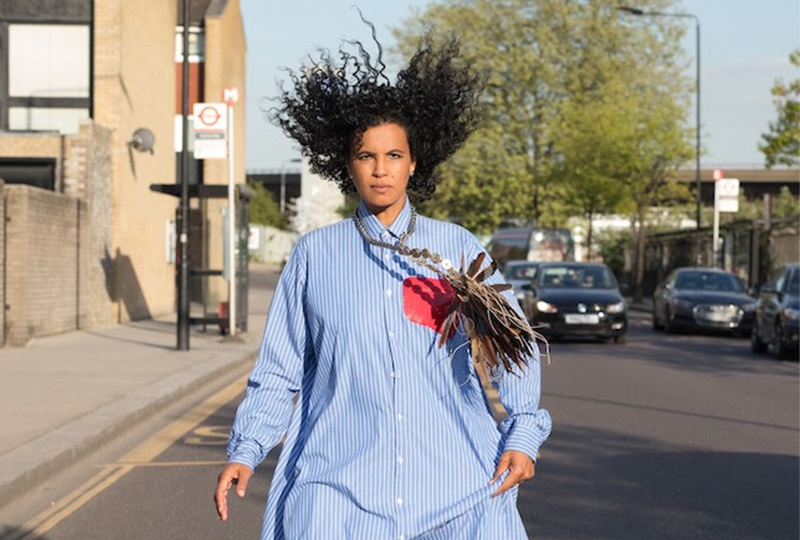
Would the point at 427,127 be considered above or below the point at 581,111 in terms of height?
below

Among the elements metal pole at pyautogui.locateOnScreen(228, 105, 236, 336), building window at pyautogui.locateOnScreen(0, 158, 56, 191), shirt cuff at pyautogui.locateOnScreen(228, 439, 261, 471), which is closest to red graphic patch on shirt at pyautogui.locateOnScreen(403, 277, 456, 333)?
shirt cuff at pyautogui.locateOnScreen(228, 439, 261, 471)

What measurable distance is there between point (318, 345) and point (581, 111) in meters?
51.1

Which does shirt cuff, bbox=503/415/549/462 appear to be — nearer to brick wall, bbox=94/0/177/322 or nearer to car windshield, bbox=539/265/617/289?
car windshield, bbox=539/265/617/289

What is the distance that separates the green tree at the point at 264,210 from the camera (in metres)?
128

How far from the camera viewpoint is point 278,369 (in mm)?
3963

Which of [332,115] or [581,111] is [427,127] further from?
[581,111]

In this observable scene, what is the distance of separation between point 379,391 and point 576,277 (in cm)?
2436

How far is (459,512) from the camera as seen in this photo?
146 inches

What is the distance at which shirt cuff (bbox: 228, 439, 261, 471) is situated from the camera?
152 inches

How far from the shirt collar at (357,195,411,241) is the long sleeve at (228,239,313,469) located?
0.59 feet

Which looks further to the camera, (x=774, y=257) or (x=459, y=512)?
(x=774, y=257)

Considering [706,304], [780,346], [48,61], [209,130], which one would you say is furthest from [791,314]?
[48,61]

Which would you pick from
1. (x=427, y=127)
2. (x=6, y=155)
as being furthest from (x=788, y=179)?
(x=427, y=127)

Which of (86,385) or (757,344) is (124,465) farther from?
(757,344)
